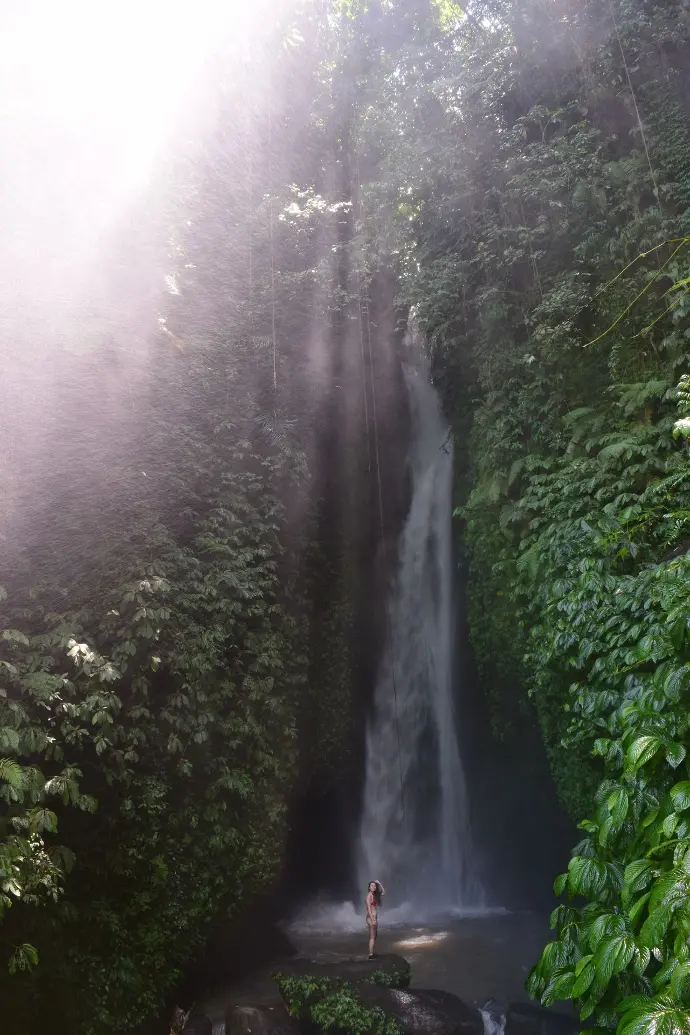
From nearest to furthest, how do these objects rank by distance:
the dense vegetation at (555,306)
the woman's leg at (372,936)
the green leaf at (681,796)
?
the green leaf at (681,796) → the dense vegetation at (555,306) → the woman's leg at (372,936)

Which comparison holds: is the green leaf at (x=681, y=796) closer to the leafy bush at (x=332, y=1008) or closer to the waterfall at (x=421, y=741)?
the leafy bush at (x=332, y=1008)

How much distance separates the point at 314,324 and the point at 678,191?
6.11 metres

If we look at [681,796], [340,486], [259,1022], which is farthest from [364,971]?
[340,486]

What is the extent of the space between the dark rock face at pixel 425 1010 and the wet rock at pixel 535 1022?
0.28 m

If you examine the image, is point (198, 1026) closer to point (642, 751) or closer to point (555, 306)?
point (642, 751)

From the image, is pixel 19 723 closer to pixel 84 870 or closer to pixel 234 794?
pixel 84 870

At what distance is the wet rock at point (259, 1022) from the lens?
18.8ft

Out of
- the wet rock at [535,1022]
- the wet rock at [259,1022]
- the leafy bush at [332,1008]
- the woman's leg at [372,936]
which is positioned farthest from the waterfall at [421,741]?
the wet rock at [259,1022]

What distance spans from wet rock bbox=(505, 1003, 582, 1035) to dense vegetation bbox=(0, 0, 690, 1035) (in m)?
1.73

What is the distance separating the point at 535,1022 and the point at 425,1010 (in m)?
0.98

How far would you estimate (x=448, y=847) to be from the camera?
1055 cm

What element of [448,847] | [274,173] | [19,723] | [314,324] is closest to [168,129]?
[274,173]

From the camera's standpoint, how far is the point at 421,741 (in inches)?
436

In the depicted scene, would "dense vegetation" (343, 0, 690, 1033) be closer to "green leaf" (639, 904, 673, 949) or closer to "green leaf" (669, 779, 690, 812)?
"green leaf" (669, 779, 690, 812)
